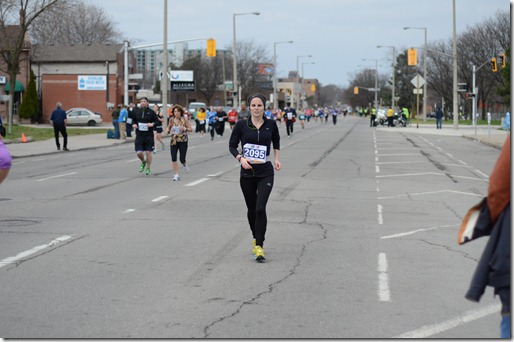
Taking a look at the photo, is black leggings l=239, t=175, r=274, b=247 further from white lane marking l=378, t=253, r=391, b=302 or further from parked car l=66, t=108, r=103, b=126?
parked car l=66, t=108, r=103, b=126

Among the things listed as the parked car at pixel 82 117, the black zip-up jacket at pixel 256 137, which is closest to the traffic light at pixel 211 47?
the parked car at pixel 82 117

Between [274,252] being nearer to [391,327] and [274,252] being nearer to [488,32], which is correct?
[391,327]

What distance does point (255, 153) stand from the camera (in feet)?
32.0

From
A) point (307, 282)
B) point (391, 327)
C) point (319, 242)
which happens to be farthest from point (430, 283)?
point (319, 242)

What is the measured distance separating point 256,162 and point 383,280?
7.14 ft

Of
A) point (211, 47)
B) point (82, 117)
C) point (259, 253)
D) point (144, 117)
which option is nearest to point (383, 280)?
point (259, 253)

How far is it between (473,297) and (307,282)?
3.60 m

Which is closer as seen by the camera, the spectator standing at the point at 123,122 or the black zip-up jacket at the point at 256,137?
the black zip-up jacket at the point at 256,137

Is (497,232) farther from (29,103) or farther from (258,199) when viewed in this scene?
(29,103)

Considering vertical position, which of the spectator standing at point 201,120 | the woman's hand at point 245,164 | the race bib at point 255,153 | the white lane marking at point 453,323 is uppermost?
the spectator standing at point 201,120

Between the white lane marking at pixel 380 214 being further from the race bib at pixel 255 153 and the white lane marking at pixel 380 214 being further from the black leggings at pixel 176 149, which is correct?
the black leggings at pixel 176 149

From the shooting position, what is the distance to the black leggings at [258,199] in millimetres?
9570

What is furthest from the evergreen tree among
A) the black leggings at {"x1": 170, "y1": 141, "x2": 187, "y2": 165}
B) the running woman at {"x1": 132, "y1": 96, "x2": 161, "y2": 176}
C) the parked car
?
the black leggings at {"x1": 170, "y1": 141, "x2": 187, "y2": 165}

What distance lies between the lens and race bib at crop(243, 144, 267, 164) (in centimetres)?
973
